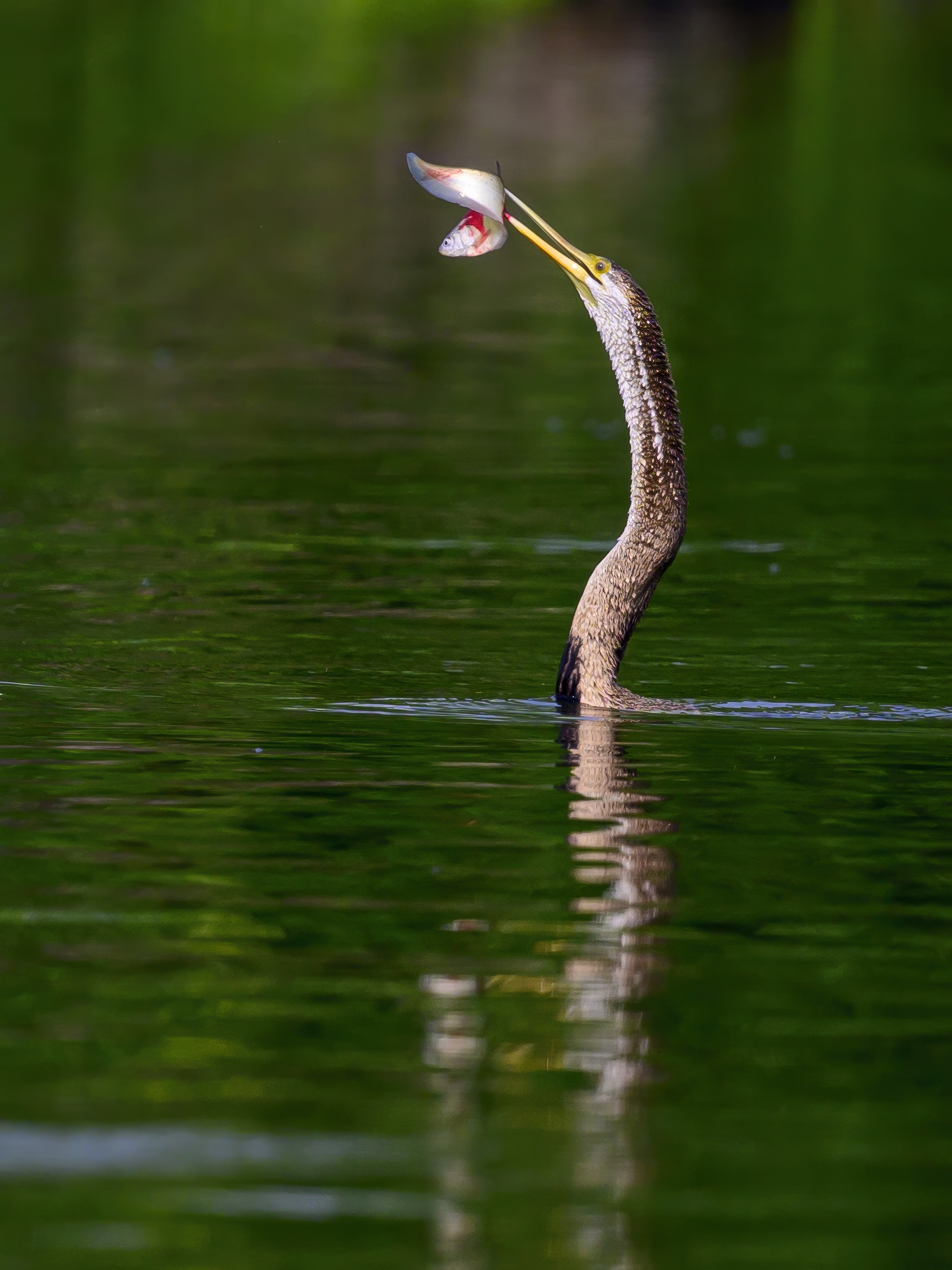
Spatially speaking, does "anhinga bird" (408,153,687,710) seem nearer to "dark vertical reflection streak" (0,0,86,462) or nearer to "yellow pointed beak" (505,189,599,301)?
"yellow pointed beak" (505,189,599,301)

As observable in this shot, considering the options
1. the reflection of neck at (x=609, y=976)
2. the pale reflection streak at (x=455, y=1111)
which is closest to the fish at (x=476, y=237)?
the reflection of neck at (x=609, y=976)

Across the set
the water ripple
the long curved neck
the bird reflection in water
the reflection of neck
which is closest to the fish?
the long curved neck

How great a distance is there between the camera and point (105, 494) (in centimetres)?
1920

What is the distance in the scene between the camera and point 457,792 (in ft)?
34.5

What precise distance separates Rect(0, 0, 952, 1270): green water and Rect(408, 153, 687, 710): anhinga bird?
1.33ft

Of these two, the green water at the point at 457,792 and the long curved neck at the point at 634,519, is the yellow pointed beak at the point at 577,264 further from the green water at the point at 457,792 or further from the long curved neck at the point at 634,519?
the green water at the point at 457,792

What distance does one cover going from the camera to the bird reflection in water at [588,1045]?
5957mm

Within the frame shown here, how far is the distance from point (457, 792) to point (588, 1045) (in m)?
3.35

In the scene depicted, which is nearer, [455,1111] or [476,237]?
[455,1111]

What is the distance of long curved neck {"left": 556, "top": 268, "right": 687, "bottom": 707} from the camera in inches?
494

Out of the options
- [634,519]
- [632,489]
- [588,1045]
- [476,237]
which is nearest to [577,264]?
[476,237]

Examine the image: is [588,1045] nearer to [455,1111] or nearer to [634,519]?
[455,1111]

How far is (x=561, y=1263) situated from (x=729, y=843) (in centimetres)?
409

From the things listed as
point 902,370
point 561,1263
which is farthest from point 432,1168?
point 902,370
